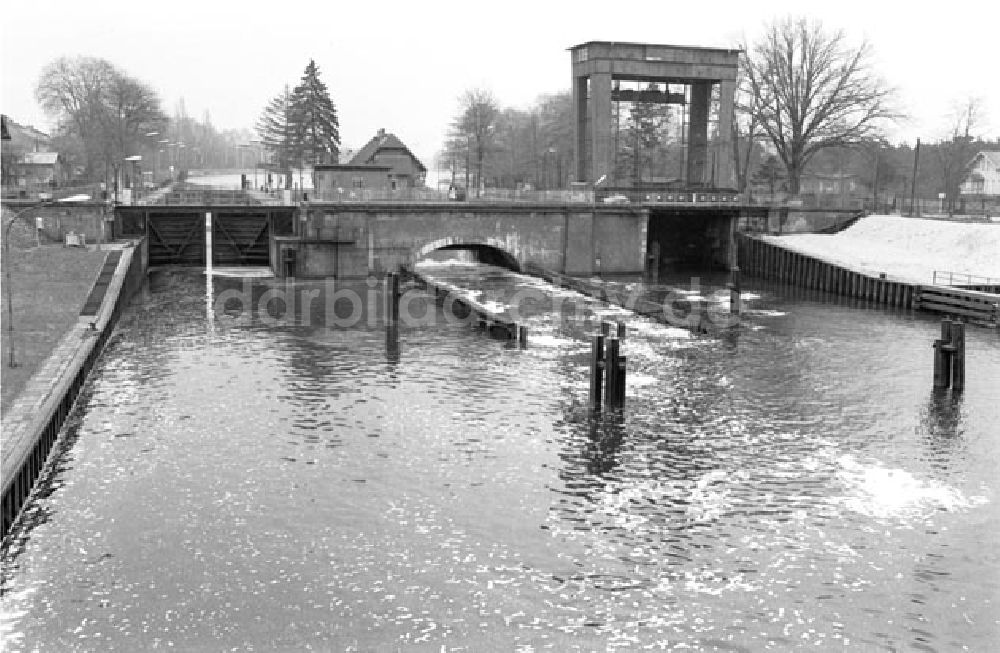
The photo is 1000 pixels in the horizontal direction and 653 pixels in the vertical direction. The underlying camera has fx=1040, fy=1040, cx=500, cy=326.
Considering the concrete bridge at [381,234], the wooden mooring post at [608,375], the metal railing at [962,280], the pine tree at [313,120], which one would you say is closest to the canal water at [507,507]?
the wooden mooring post at [608,375]

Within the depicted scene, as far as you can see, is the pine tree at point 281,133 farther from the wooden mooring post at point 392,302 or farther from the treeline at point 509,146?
the wooden mooring post at point 392,302

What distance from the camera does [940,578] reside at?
19.4m

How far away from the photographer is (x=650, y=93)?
78.8 m

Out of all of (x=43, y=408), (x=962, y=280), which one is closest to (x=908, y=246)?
(x=962, y=280)

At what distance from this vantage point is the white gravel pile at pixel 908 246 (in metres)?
61.9

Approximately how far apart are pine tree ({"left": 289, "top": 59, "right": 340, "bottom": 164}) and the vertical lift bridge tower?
43451 mm

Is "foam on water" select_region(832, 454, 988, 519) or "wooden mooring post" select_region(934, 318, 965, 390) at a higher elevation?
"wooden mooring post" select_region(934, 318, 965, 390)

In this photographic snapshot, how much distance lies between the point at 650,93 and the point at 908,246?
22082mm

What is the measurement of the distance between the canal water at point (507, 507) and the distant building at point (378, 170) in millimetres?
47216

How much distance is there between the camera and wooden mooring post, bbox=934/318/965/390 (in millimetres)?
34125

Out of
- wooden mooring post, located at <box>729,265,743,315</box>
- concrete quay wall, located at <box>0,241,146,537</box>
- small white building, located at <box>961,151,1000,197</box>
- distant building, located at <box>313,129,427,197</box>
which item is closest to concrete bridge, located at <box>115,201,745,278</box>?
wooden mooring post, located at <box>729,265,743,315</box>

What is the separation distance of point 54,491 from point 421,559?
922 cm

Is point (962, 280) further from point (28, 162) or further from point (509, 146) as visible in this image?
point (28, 162)

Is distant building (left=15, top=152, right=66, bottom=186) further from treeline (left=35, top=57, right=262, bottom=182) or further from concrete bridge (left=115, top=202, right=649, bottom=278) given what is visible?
concrete bridge (left=115, top=202, right=649, bottom=278)
